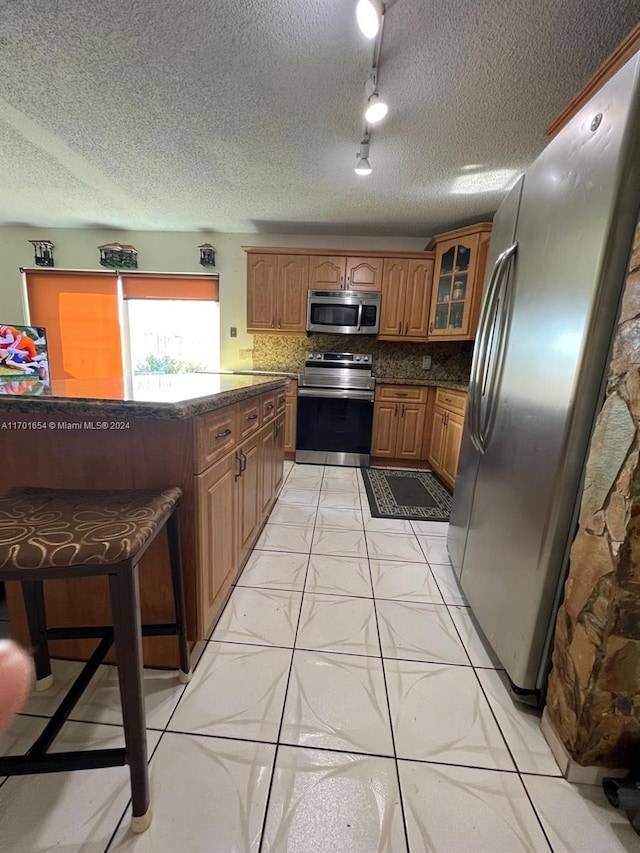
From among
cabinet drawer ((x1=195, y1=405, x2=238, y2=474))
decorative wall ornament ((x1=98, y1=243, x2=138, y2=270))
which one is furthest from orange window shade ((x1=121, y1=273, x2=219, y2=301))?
cabinet drawer ((x1=195, y1=405, x2=238, y2=474))

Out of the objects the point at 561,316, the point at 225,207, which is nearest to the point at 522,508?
the point at 561,316

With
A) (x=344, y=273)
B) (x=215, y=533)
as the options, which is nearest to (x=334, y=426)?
(x=344, y=273)

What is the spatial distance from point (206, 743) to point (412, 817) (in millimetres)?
569

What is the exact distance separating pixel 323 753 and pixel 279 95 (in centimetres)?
290

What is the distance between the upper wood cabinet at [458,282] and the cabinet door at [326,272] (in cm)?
101

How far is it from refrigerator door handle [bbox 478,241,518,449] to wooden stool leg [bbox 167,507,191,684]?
1217mm

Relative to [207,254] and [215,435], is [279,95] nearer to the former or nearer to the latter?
[215,435]

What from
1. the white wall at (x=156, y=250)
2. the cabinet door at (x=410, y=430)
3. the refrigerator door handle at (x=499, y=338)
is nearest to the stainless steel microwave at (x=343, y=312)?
the white wall at (x=156, y=250)

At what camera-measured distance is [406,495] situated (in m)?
2.94

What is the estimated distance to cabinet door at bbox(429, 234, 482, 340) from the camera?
10.5 feet

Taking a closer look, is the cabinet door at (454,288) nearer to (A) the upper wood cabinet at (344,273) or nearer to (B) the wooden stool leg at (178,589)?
(A) the upper wood cabinet at (344,273)

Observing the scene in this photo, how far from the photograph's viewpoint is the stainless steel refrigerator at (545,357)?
841 millimetres

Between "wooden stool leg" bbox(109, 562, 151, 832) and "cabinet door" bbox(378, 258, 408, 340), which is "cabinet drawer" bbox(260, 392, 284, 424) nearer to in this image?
"wooden stool leg" bbox(109, 562, 151, 832)

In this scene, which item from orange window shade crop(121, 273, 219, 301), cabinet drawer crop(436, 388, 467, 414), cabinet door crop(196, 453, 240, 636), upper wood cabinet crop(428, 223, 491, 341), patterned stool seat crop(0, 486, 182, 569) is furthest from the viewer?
orange window shade crop(121, 273, 219, 301)
